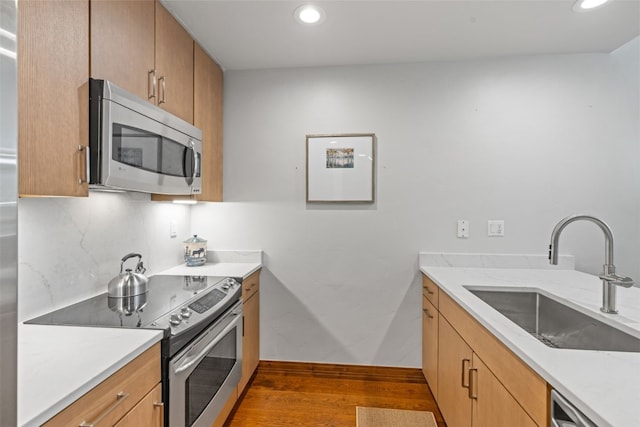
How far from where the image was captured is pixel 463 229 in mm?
2469

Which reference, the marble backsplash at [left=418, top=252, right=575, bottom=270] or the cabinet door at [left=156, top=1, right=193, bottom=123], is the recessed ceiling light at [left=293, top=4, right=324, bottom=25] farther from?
the marble backsplash at [left=418, top=252, right=575, bottom=270]

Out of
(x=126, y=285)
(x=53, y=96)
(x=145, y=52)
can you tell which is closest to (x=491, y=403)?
(x=126, y=285)

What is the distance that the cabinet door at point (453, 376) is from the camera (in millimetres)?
1572

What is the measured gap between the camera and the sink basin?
1308mm

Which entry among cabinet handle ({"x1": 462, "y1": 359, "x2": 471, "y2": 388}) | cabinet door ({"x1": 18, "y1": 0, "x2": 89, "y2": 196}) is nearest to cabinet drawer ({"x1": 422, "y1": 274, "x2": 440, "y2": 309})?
cabinet handle ({"x1": 462, "y1": 359, "x2": 471, "y2": 388})

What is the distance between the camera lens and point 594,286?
1845 mm

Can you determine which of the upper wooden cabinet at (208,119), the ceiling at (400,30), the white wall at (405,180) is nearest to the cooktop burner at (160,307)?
the upper wooden cabinet at (208,119)

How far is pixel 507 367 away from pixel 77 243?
6.16 feet

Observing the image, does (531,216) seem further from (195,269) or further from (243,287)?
(195,269)

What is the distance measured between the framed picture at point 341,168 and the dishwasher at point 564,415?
1.77 m

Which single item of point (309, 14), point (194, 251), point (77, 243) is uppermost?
point (309, 14)

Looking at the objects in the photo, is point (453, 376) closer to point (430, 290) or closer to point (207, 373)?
point (430, 290)

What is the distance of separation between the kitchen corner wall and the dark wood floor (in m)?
1.12

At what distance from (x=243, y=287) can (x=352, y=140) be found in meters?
1.33
